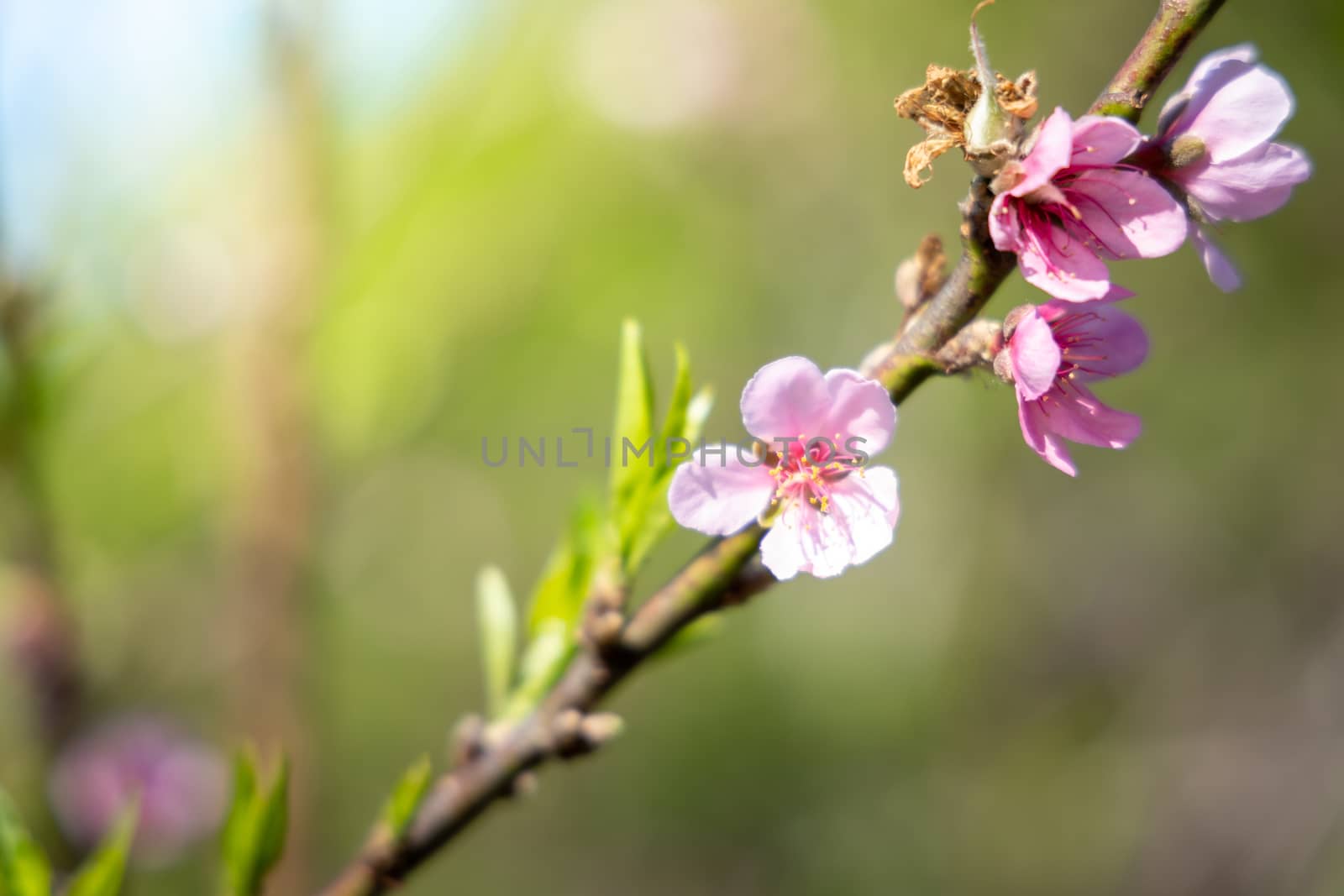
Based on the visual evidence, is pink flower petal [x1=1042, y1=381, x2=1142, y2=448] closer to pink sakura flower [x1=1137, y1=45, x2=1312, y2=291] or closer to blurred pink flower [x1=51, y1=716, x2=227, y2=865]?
pink sakura flower [x1=1137, y1=45, x2=1312, y2=291]

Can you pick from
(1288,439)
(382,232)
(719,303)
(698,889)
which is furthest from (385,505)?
(1288,439)

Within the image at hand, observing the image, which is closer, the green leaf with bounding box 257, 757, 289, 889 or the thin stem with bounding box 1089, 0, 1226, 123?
the thin stem with bounding box 1089, 0, 1226, 123

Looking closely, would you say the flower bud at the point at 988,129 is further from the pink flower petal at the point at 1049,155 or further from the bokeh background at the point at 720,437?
the bokeh background at the point at 720,437

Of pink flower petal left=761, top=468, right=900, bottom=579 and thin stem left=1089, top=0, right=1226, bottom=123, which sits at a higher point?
thin stem left=1089, top=0, right=1226, bottom=123

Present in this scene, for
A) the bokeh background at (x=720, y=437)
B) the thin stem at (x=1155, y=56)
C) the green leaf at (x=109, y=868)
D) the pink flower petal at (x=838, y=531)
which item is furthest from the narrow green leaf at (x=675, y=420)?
the bokeh background at (x=720, y=437)

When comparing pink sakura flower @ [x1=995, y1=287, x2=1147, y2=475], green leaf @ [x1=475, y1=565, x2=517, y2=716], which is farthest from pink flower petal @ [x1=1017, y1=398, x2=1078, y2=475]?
green leaf @ [x1=475, y1=565, x2=517, y2=716]

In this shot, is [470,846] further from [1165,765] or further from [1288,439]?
[1288,439]

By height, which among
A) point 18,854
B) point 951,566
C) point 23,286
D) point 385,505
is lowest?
point 951,566
